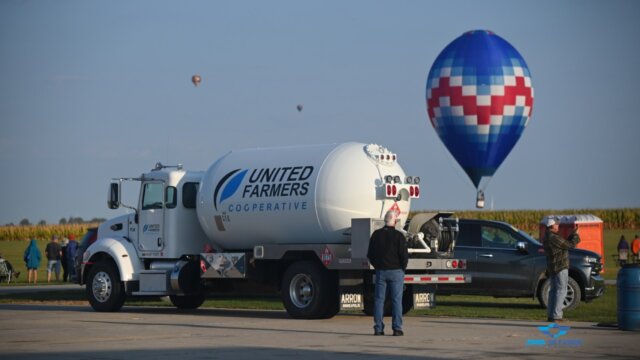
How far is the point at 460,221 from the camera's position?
25.2m

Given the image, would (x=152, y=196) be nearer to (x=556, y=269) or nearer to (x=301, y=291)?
(x=301, y=291)

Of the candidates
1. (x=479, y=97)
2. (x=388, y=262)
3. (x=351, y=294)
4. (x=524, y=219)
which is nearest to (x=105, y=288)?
(x=351, y=294)

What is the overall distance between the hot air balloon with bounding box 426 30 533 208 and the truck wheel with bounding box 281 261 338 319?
1007 inches

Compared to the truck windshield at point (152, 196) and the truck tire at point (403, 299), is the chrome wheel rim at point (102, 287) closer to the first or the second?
the truck windshield at point (152, 196)

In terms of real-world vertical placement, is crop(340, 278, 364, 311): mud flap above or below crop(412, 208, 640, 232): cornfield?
below

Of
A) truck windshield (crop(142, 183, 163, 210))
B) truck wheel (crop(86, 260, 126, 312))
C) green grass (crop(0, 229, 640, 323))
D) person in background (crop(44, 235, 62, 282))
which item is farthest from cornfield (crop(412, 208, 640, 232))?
truck wheel (crop(86, 260, 126, 312))

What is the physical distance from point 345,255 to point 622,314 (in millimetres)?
4813

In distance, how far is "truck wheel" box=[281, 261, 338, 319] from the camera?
21375 mm

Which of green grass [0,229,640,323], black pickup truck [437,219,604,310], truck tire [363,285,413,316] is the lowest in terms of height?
green grass [0,229,640,323]

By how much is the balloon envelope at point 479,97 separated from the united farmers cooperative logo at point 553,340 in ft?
91.1

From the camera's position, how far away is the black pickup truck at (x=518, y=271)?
24531mm

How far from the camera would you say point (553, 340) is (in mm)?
16922

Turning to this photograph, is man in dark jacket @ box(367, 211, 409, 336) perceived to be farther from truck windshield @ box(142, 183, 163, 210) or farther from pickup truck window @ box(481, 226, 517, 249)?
truck windshield @ box(142, 183, 163, 210)

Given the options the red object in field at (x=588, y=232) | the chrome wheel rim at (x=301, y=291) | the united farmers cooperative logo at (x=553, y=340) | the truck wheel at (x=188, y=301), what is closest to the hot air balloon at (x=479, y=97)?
the red object in field at (x=588, y=232)
